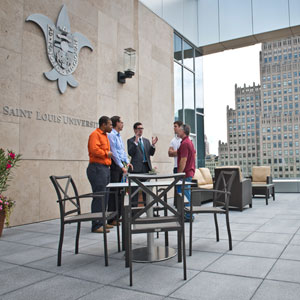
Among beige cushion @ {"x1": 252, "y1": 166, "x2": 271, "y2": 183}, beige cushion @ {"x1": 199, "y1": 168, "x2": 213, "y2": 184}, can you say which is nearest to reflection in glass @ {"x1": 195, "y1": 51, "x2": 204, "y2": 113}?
beige cushion @ {"x1": 252, "y1": 166, "x2": 271, "y2": 183}

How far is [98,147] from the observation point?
4445 mm

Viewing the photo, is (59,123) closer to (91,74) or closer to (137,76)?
(91,74)

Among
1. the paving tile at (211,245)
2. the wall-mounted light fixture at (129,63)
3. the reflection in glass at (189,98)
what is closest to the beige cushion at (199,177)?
the wall-mounted light fixture at (129,63)

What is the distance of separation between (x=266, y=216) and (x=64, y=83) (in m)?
4.52

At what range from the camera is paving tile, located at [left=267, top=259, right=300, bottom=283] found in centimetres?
245

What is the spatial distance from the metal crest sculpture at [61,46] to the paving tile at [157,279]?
13.7 feet

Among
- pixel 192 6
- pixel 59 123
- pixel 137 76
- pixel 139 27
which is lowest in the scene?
pixel 59 123

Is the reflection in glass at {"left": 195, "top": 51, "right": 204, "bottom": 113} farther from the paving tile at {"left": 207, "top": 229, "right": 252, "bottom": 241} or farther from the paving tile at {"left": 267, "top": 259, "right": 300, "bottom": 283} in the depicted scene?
the paving tile at {"left": 267, "top": 259, "right": 300, "bottom": 283}

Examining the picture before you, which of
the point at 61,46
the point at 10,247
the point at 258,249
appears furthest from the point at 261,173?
the point at 10,247

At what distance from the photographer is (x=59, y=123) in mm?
5898

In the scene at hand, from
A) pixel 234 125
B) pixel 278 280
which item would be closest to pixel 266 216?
pixel 278 280

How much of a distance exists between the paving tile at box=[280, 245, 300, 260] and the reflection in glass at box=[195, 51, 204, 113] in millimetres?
9025

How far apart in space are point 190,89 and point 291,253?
29.7 ft

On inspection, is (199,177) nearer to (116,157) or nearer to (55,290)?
(116,157)
